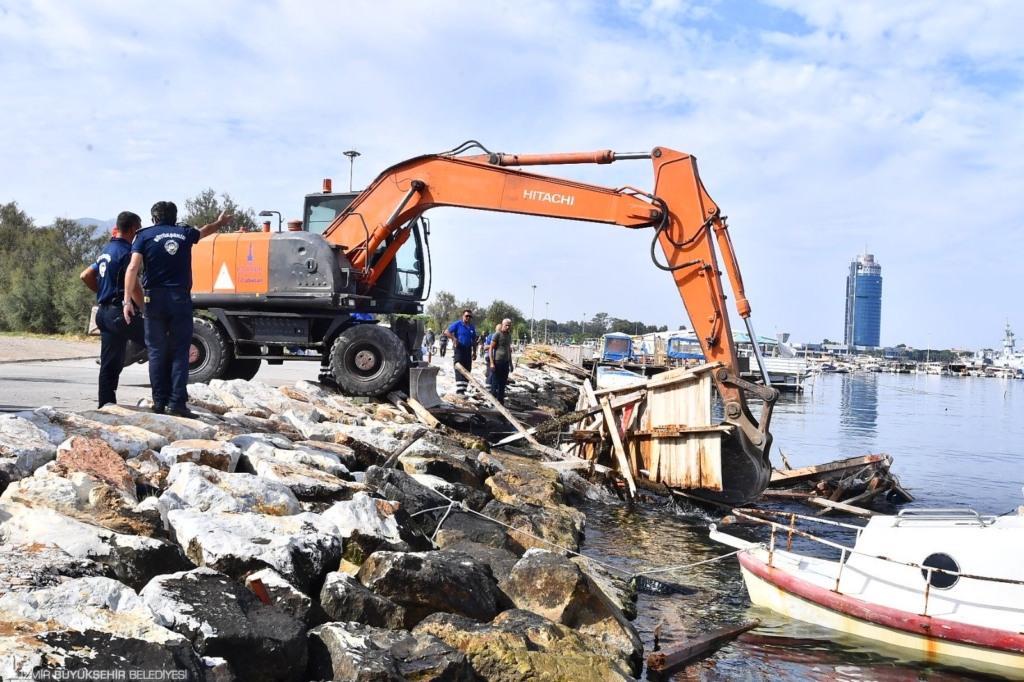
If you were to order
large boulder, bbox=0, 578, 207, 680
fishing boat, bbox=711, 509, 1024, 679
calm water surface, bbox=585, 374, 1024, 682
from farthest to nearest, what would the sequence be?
fishing boat, bbox=711, 509, 1024, 679 → calm water surface, bbox=585, 374, 1024, 682 → large boulder, bbox=0, 578, 207, 680

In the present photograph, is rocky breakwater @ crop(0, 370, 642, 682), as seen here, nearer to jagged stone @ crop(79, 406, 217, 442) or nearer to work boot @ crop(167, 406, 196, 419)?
jagged stone @ crop(79, 406, 217, 442)

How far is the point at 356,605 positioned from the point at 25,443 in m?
2.80

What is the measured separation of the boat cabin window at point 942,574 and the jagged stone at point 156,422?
20.5 ft

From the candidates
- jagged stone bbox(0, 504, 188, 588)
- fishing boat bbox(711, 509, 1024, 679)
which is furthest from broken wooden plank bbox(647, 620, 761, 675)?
jagged stone bbox(0, 504, 188, 588)

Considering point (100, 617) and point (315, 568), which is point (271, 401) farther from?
point (100, 617)

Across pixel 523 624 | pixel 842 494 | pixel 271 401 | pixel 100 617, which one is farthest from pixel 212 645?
pixel 842 494

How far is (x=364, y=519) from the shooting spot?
21.2ft

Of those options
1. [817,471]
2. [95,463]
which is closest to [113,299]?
[95,463]

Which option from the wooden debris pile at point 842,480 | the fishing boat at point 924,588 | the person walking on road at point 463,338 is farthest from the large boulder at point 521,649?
the person walking on road at point 463,338

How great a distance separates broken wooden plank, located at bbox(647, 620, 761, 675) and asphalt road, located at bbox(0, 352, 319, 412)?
6788 mm

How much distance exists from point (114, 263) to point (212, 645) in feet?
16.4

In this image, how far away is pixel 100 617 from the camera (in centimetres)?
390

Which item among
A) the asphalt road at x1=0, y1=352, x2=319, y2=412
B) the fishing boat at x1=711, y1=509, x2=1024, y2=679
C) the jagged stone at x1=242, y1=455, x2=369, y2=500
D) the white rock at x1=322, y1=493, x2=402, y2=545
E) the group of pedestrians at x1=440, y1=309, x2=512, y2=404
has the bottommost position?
the fishing boat at x1=711, y1=509, x2=1024, y2=679

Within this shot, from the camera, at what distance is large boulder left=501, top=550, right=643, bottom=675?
6199mm
